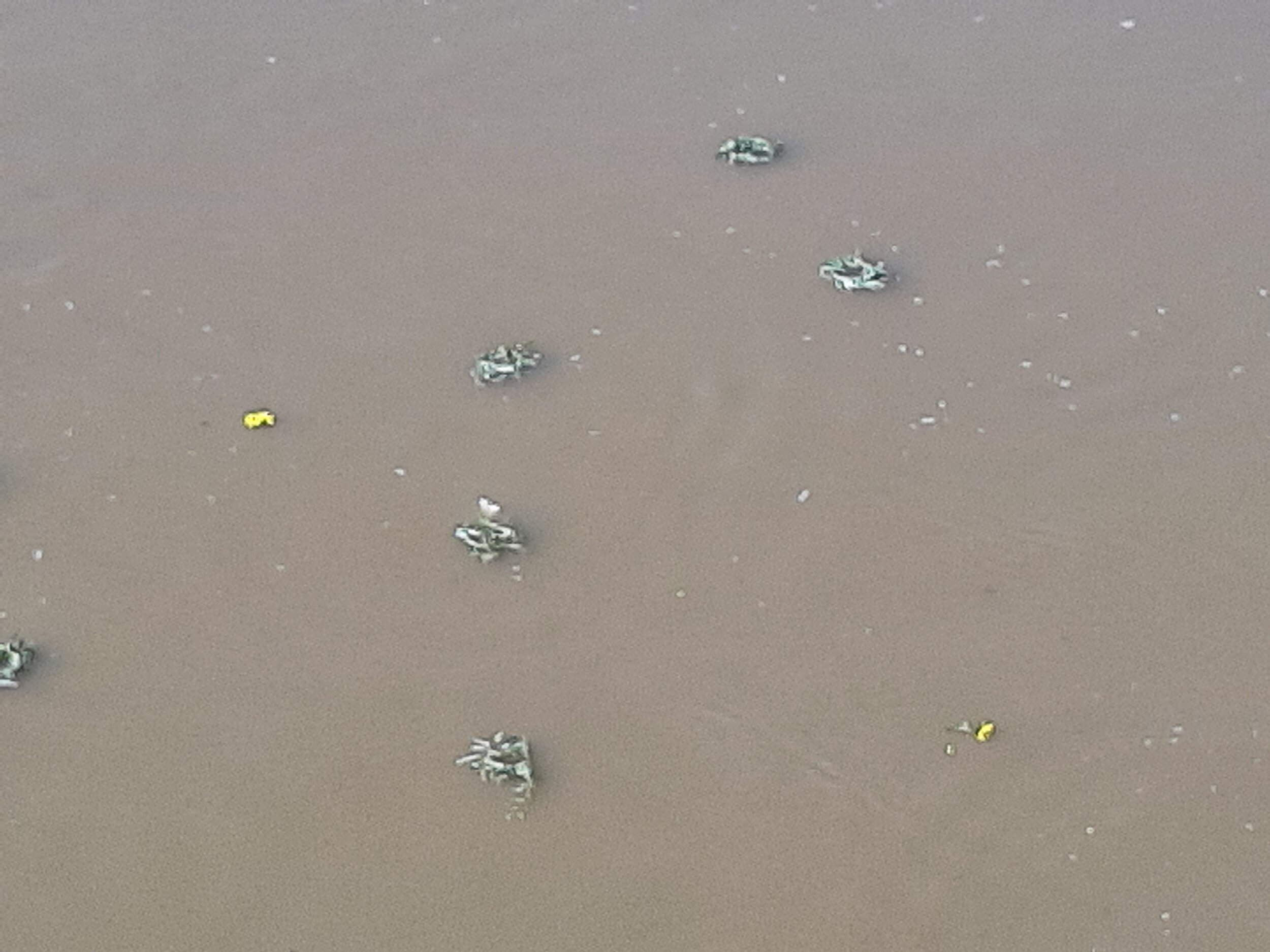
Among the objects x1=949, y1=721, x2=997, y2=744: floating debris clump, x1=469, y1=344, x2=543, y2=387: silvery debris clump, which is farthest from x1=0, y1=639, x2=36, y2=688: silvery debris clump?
x1=949, y1=721, x2=997, y2=744: floating debris clump

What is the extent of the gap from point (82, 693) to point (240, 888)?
0.90 meters

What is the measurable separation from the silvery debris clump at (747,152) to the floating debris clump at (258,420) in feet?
7.74

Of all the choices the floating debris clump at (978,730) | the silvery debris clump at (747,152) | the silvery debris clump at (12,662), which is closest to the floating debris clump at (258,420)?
the silvery debris clump at (12,662)

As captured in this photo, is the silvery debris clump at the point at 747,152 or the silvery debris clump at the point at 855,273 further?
the silvery debris clump at the point at 747,152

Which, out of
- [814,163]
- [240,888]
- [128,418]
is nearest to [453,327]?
[128,418]

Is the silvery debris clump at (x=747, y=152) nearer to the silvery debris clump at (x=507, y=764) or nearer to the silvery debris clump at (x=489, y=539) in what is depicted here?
the silvery debris clump at (x=489, y=539)

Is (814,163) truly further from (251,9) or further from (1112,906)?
(1112,906)

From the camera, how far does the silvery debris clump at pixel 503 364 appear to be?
5.47 m

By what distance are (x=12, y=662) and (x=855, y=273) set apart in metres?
3.39

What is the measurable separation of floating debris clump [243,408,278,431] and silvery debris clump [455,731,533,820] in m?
1.58

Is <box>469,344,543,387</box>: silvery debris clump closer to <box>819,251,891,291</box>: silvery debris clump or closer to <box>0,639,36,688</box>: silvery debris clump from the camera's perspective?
<box>819,251,891,291</box>: silvery debris clump

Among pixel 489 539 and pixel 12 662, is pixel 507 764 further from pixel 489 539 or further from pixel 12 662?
pixel 12 662

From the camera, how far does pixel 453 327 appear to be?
5.73 metres

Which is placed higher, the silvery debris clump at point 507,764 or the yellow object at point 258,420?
the yellow object at point 258,420
